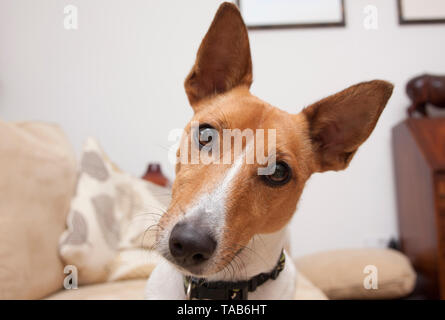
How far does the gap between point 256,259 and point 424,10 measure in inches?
35.0

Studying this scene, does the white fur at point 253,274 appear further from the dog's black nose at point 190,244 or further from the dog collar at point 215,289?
the dog's black nose at point 190,244

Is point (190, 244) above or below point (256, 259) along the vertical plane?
above

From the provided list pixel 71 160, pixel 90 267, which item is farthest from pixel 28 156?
pixel 90 267

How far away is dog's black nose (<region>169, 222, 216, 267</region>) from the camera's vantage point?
2.21 feet

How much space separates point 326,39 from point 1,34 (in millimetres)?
1055

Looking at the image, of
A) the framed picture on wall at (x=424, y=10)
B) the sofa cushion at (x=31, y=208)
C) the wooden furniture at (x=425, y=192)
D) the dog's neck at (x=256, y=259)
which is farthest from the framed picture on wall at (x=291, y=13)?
the wooden furniture at (x=425, y=192)

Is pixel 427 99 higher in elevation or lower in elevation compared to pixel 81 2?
lower

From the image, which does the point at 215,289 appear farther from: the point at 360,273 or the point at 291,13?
the point at 360,273

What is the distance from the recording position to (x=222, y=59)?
0.87 meters

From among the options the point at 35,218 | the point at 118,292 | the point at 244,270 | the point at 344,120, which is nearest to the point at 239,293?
the point at 244,270

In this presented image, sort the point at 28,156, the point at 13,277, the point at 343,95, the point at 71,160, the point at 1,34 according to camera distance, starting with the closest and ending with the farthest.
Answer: the point at 343,95 → the point at 1,34 → the point at 13,277 → the point at 28,156 → the point at 71,160

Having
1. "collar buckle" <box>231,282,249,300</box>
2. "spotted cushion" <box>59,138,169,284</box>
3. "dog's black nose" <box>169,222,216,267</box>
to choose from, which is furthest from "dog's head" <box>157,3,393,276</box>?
"spotted cushion" <box>59,138,169,284</box>

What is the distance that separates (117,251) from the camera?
1.78 m

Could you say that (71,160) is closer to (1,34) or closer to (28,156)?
(28,156)
